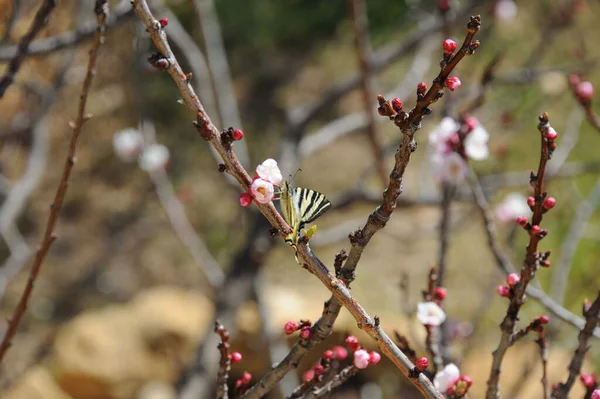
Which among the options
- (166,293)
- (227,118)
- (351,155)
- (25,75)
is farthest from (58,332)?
(351,155)

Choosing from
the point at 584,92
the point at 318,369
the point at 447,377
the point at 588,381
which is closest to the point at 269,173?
the point at 318,369

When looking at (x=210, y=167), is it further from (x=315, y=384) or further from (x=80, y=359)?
(x=315, y=384)

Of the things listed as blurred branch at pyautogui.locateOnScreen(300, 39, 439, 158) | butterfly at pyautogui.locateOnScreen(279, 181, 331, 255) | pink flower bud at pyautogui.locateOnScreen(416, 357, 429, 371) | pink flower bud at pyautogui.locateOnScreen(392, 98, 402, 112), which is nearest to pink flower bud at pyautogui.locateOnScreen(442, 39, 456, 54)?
pink flower bud at pyautogui.locateOnScreen(392, 98, 402, 112)

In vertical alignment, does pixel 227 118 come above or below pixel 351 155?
below

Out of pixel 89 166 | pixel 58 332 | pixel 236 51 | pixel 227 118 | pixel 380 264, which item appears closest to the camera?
pixel 227 118

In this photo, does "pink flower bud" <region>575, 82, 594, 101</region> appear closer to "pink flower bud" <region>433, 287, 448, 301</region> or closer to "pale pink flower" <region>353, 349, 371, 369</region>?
"pink flower bud" <region>433, 287, 448, 301</region>

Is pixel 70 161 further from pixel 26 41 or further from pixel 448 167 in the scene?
pixel 448 167
